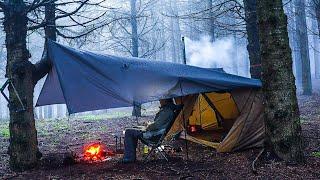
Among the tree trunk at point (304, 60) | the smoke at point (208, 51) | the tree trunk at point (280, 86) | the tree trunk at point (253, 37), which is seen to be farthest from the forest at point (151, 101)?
the smoke at point (208, 51)

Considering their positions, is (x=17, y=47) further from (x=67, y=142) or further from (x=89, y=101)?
(x=67, y=142)

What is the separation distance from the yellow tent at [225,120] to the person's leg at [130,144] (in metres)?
1.00

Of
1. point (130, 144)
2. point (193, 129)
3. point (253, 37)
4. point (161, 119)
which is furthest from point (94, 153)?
point (253, 37)

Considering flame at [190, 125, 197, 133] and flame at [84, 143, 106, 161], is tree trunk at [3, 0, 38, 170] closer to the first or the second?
flame at [84, 143, 106, 161]

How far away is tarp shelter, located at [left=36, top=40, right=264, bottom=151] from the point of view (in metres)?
6.42

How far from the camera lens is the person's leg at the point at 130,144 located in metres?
7.07

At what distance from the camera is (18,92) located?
6.71 meters

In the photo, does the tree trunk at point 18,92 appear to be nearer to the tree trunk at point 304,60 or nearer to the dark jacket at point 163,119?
the dark jacket at point 163,119

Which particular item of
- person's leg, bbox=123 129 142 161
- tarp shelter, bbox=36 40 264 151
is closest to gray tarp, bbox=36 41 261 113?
tarp shelter, bbox=36 40 264 151

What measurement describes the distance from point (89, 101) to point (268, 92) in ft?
10.2

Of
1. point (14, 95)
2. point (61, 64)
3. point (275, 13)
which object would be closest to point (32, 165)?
point (14, 95)

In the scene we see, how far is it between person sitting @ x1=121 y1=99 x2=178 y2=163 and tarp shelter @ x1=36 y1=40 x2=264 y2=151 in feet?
2.05

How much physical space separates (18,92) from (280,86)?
468 cm

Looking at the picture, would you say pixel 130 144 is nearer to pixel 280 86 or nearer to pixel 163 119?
pixel 163 119
